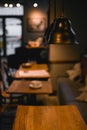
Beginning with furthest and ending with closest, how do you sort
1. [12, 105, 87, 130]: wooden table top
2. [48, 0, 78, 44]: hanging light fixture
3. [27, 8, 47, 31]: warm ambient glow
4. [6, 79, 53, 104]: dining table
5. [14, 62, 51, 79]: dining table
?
[27, 8, 47, 31]: warm ambient glow, [14, 62, 51, 79]: dining table, [6, 79, 53, 104]: dining table, [48, 0, 78, 44]: hanging light fixture, [12, 105, 87, 130]: wooden table top

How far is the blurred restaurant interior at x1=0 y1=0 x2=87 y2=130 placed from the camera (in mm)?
2584

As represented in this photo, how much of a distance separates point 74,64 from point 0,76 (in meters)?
Result: 1.91

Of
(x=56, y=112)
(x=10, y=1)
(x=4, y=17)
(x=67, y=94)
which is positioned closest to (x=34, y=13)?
(x=4, y=17)

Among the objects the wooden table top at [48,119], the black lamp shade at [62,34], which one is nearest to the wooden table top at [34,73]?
the wooden table top at [48,119]

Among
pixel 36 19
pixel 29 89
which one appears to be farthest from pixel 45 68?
pixel 36 19

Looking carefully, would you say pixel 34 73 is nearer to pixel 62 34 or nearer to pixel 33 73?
pixel 33 73

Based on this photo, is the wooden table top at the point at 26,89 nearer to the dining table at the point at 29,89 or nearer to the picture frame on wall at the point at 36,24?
the dining table at the point at 29,89

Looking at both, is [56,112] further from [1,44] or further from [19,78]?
[1,44]

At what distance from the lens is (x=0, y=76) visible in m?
5.44

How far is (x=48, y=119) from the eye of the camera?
2531 mm

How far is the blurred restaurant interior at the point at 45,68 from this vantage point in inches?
102

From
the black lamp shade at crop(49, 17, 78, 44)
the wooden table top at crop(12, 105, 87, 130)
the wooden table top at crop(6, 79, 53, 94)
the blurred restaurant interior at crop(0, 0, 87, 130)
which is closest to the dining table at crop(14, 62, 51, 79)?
the blurred restaurant interior at crop(0, 0, 87, 130)

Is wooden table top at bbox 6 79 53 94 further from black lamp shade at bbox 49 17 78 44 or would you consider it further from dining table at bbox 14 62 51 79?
black lamp shade at bbox 49 17 78 44

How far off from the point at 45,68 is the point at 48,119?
3.12 m
